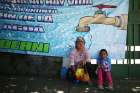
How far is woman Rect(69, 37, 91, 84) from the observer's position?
9.95 metres

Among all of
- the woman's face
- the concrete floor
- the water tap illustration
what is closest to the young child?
the concrete floor

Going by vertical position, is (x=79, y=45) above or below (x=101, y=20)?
below

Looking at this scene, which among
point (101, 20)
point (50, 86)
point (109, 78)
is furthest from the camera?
point (101, 20)

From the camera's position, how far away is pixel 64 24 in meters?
10.3

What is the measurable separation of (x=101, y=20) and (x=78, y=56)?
1153mm

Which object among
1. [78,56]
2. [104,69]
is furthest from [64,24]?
[104,69]

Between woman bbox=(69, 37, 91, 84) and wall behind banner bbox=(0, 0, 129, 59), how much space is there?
314mm

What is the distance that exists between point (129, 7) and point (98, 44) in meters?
1.30

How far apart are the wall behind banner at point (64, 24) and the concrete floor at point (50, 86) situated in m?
0.74

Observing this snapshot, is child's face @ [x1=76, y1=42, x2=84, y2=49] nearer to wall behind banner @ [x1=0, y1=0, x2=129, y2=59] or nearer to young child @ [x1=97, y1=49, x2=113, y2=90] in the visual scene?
wall behind banner @ [x1=0, y1=0, x2=129, y2=59]

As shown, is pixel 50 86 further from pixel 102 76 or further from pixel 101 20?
pixel 101 20

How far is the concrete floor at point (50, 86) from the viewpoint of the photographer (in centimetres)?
940

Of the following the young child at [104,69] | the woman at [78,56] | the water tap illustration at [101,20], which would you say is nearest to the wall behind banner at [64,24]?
the water tap illustration at [101,20]

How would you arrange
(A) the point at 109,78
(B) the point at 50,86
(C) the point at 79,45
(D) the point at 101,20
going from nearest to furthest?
(A) the point at 109,78
(B) the point at 50,86
(C) the point at 79,45
(D) the point at 101,20
